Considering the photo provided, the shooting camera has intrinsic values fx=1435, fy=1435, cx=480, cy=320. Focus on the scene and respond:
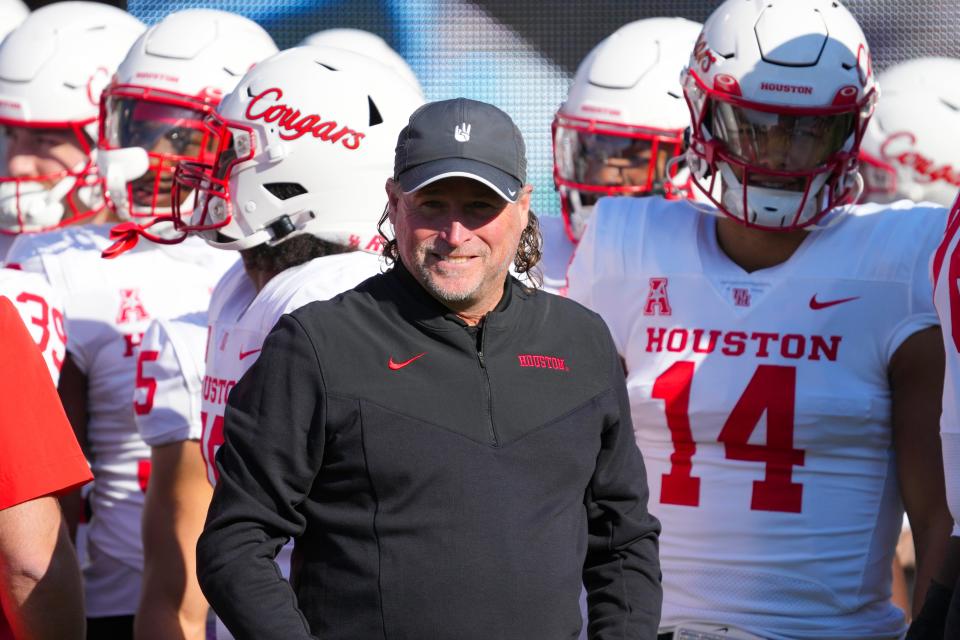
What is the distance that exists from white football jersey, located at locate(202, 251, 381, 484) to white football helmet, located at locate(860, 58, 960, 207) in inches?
101

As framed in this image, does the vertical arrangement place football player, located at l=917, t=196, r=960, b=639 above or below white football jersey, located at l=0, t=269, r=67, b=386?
above

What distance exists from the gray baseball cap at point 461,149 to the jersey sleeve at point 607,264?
3.01 ft

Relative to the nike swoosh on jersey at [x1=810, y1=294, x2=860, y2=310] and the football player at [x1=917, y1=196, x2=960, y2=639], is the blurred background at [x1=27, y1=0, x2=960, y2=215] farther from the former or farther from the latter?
the football player at [x1=917, y1=196, x2=960, y2=639]

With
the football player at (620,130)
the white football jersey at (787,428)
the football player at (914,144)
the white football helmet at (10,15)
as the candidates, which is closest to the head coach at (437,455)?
the white football jersey at (787,428)

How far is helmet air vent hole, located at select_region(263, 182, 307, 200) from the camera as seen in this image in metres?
3.02

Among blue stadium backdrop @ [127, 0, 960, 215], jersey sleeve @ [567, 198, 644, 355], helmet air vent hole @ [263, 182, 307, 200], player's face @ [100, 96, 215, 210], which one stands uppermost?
helmet air vent hole @ [263, 182, 307, 200]

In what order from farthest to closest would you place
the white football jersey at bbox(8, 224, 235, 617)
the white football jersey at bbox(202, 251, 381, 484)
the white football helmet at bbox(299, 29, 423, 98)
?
1. the white football helmet at bbox(299, 29, 423, 98)
2. the white football jersey at bbox(8, 224, 235, 617)
3. the white football jersey at bbox(202, 251, 381, 484)

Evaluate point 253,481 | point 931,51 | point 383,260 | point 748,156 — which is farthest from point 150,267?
point 931,51

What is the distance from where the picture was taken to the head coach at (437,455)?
2.01 m

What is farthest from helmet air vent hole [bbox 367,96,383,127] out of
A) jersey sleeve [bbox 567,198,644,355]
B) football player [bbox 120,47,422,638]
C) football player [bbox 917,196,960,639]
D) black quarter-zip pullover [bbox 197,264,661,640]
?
football player [bbox 917,196,960,639]

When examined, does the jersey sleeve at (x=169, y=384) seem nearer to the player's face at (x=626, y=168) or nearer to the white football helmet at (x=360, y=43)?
the player's face at (x=626, y=168)

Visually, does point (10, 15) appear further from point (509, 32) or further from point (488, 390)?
point (488, 390)

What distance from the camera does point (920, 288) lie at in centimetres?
286

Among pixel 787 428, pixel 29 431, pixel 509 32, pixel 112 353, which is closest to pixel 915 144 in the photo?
pixel 509 32
